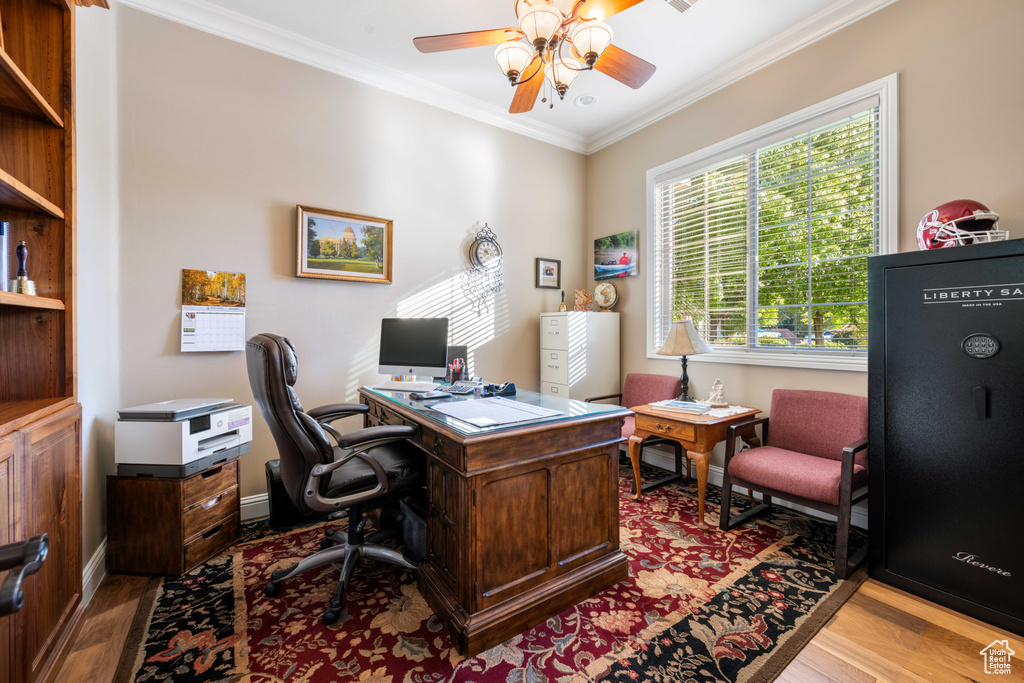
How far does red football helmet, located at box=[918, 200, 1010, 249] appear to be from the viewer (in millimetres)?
1897

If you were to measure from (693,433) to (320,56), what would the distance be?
3.62m

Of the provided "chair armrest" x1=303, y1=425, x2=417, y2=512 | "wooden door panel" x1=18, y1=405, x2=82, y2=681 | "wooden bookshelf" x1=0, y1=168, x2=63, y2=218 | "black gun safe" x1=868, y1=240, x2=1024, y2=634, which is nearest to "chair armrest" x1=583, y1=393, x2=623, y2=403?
"black gun safe" x1=868, y1=240, x2=1024, y2=634

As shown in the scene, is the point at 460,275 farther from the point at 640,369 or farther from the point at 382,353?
the point at 640,369

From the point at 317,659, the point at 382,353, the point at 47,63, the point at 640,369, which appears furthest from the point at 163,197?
the point at 640,369

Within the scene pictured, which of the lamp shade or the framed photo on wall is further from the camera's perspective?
the framed photo on wall

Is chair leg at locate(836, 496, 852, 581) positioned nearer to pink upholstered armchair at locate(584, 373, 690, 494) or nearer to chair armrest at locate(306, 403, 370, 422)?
pink upholstered armchair at locate(584, 373, 690, 494)

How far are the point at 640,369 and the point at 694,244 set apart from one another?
3.92 ft

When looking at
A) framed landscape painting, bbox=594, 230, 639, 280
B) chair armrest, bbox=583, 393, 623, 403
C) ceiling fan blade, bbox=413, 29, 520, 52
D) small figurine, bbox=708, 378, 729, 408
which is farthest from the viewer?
framed landscape painting, bbox=594, 230, 639, 280

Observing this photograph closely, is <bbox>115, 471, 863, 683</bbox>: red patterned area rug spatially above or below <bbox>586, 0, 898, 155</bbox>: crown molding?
below

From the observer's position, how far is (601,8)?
1788 mm

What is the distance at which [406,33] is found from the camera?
283cm

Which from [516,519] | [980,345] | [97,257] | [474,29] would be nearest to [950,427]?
[980,345]

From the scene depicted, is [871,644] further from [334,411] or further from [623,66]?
[623,66]

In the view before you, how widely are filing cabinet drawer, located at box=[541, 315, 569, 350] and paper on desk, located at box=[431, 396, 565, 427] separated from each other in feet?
5.22
